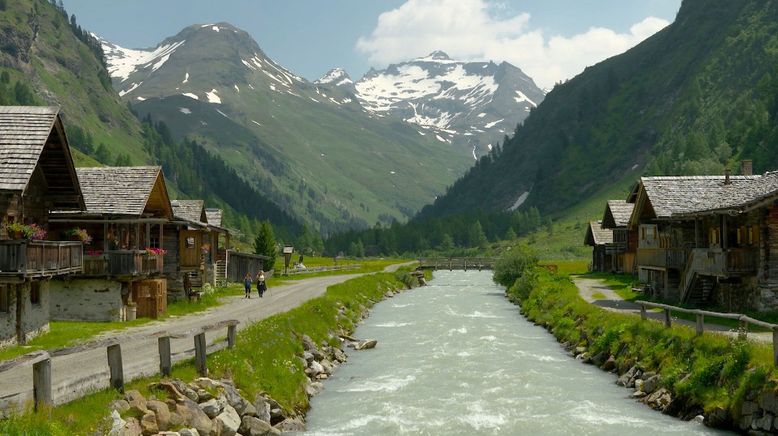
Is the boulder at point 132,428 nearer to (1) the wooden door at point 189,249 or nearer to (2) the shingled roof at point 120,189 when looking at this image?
(2) the shingled roof at point 120,189

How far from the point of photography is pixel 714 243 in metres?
47.6

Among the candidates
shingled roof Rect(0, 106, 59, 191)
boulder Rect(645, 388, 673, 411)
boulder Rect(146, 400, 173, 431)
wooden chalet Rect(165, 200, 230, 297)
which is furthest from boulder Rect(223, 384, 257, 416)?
wooden chalet Rect(165, 200, 230, 297)

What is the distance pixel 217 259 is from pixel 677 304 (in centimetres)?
4853

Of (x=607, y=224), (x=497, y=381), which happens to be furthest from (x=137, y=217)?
(x=607, y=224)

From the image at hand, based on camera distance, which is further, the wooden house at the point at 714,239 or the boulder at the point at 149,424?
the wooden house at the point at 714,239

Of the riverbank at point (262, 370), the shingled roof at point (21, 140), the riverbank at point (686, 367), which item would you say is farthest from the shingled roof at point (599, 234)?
the shingled roof at point (21, 140)

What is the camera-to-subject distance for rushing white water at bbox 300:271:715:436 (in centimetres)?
2544

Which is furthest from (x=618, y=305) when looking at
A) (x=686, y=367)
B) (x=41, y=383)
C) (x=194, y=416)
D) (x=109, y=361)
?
(x=41, y=383)

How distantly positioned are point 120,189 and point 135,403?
31.0 metres

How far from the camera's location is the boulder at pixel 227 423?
72.2 feet

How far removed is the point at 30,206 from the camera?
120 ft

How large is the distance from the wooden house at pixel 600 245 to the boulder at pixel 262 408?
76.8 meters

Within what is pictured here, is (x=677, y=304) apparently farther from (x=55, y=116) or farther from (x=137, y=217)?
(x=55, y=116)

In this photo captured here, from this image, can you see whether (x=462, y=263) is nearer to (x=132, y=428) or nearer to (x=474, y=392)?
(x=474, y=392)
